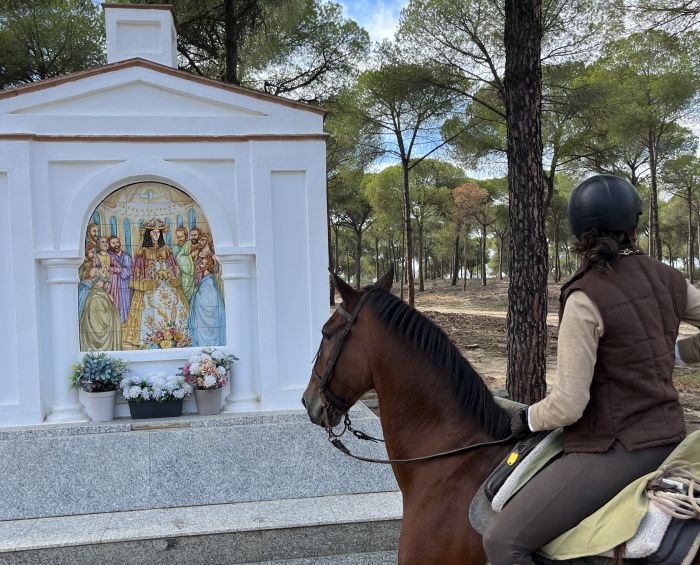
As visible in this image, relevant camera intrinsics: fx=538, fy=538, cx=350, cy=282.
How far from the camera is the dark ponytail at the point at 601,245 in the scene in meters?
1.73

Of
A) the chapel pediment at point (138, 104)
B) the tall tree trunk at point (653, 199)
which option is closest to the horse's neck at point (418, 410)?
the chapel pediment at point (138, 104)

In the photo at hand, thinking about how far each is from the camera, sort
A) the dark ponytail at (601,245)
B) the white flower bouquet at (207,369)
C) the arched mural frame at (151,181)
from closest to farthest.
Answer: the dark ponytail at (601,245) → the white flower bouquet at (207,369) → the arched mural frame at (151,181)

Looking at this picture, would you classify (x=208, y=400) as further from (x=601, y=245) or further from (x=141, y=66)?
(x=601, y=245)

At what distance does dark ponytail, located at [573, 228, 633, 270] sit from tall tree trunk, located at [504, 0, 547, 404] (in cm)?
360

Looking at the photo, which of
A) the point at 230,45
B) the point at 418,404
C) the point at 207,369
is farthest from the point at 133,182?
the point at 230,45

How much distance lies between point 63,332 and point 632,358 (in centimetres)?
526

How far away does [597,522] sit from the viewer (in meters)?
1.69

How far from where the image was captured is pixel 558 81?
45.7ft

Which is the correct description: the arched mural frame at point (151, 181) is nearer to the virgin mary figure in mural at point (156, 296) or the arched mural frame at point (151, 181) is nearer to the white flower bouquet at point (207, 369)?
the virgin mary figure in mural at point (156, 296)

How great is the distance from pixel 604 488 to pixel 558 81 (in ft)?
46.8

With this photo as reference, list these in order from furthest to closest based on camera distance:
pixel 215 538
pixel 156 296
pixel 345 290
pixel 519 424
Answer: pixel 156 296 → pixel 215 538 → pixel 345 290 → pixel 519 424

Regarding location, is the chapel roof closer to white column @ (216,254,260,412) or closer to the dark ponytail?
white column @ (216,254,260,412)

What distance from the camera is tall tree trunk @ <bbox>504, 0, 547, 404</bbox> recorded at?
5258 mm

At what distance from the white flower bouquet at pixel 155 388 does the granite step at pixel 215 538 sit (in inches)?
51.6
